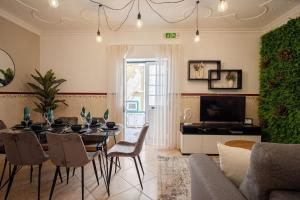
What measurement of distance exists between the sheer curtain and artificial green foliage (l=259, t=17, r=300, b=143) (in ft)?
5.66

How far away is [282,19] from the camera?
141 inches

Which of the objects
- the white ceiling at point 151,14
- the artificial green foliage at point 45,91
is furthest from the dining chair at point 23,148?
the white ceiling at point 151,14

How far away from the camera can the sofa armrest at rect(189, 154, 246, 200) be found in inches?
41.1

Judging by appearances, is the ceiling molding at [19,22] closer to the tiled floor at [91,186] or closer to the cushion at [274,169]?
the tiled floor at [91,186]

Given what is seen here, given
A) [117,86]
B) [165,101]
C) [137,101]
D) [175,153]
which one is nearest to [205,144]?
[175,153]

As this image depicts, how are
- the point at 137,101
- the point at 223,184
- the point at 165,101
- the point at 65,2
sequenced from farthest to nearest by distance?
1. the point at 137,101
2. the point at 165,101
3. the point at 65,2
4. the point at 223,184

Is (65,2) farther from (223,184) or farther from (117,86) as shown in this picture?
(223,184)

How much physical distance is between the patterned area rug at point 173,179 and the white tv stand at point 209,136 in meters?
0.32

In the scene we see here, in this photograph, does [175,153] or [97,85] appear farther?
[97,85]

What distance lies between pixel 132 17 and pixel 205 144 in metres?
2.87

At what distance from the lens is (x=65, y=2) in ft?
10.1

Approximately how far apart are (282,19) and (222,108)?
77.5 inches

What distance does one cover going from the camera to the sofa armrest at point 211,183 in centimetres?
104

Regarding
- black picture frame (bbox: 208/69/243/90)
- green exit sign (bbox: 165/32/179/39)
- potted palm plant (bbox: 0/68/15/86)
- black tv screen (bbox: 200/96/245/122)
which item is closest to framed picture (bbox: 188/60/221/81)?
black picture frame (bbox: 208/69/243/90)
